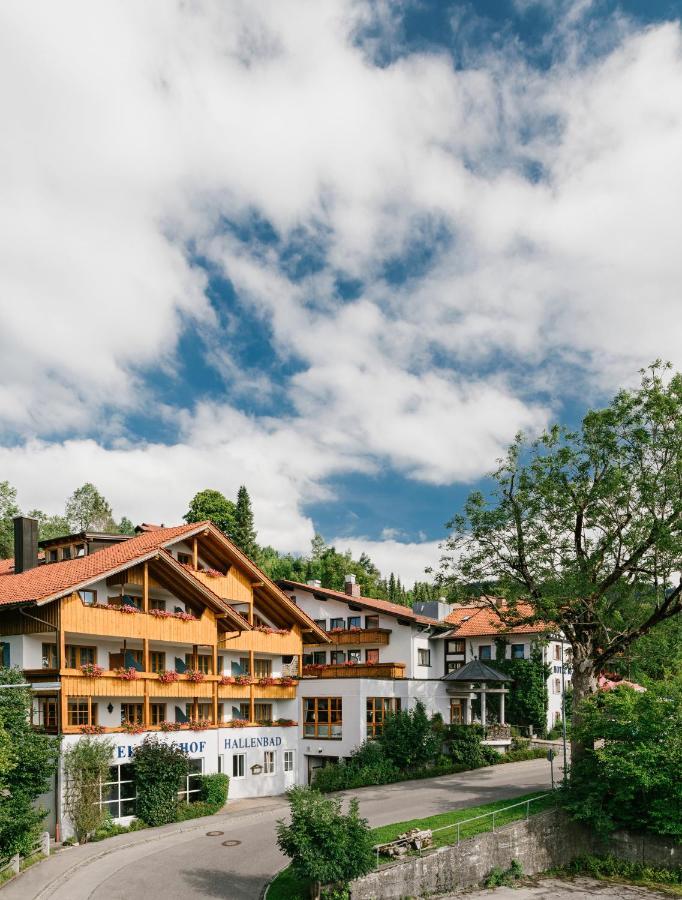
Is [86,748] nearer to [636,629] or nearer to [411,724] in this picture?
[411,724]

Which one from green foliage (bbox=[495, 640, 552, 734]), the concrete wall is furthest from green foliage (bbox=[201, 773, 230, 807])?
green foliage (bbox=[495, 640, 552, 734])

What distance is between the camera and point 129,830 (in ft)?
104

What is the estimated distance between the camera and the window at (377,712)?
4441 centimetres

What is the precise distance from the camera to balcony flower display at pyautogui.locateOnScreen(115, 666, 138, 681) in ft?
110

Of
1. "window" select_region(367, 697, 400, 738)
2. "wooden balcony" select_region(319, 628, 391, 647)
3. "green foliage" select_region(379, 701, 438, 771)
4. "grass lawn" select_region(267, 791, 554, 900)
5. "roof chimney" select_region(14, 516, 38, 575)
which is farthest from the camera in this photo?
"wooden balcony" select_region(319, 628, 391, 647)

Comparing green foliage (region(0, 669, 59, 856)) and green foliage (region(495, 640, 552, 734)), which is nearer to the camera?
green foliage (region(0, 669, 59, 856))

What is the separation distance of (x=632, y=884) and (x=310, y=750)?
19.5 metres

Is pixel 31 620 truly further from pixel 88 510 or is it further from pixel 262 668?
pixel 88 510

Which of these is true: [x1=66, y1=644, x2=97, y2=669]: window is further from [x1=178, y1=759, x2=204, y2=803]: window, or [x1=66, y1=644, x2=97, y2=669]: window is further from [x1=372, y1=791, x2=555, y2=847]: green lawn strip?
[x1=372, y1=791, x2=555, y2=847]: green lawn strip

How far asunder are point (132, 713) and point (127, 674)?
8.91 ft

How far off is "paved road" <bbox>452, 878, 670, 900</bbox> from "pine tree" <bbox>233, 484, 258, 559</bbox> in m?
52.7

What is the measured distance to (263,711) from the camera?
44.3 m

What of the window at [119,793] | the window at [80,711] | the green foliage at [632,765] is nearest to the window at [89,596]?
the window at [80,711]

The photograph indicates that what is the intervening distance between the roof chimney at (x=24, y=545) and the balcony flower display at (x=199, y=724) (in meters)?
10.3
